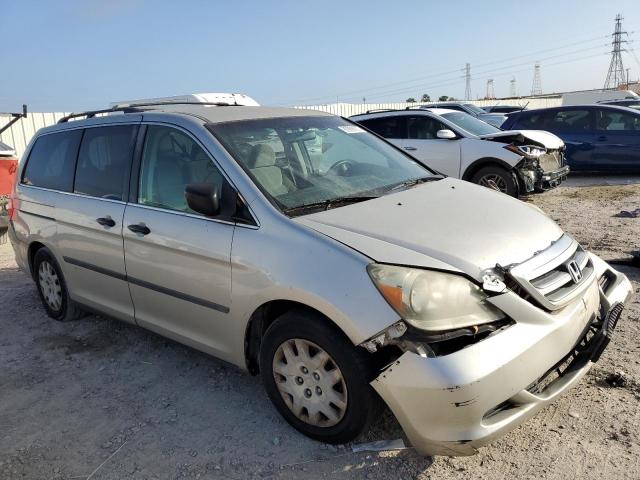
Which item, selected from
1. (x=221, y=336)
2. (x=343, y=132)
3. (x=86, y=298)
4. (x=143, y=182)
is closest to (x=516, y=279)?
(x=221, y=336)

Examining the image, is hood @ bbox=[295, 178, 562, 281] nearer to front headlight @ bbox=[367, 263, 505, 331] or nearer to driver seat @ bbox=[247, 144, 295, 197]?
front headlight @ bbox=[367, 263, 505, 331]

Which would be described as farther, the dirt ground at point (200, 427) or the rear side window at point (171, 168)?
the rear side window at point (171, 168)

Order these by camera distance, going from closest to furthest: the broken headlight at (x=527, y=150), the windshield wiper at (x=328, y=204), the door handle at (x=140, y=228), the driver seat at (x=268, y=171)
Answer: the windshield wiper at (x=328, y=204) → the driver seat at (x=268, y=171) → the door handle at (x=140, y=228) → the broken headlight at (x=527, y=150)

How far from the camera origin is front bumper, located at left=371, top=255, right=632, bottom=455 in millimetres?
2400

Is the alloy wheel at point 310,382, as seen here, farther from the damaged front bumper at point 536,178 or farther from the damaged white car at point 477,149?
the damaged front bumper at point 536,178

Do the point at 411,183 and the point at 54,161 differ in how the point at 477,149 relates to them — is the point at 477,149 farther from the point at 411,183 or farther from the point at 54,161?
the point at 54,161

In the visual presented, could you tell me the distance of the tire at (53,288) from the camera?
4.75 m

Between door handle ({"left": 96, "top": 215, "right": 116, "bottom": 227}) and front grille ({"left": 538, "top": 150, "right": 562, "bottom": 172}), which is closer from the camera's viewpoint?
door handle ({"left": 96, "top": 215, "right": 116, "bottom": 227})

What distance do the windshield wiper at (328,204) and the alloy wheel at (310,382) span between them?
2.35 feet

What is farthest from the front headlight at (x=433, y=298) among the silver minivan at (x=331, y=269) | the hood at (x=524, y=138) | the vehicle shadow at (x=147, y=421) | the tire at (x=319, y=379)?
the hood at (x=524, y=138)

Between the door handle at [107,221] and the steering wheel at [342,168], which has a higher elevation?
the steering wheel at [342,168]

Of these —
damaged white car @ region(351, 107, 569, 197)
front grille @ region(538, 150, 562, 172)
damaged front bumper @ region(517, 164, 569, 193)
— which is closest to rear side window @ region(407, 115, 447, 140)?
damaged white car @ region(351, 107, 569, 197)

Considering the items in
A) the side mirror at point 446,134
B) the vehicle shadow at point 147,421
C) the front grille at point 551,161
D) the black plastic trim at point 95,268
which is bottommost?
the vehicle shadow at point 147,421

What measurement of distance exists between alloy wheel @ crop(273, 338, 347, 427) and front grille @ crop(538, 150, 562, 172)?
7.56m
